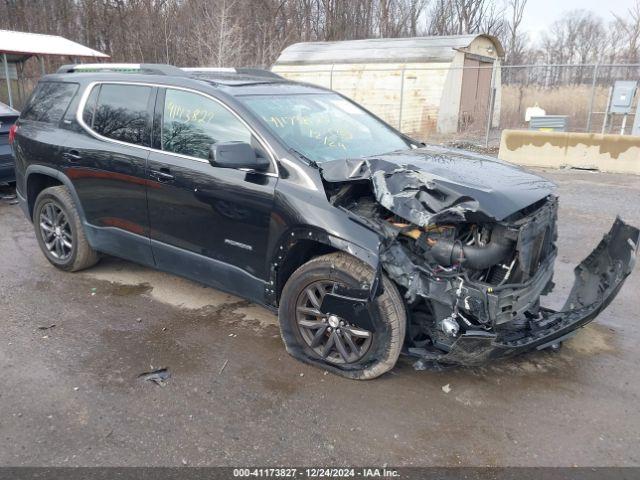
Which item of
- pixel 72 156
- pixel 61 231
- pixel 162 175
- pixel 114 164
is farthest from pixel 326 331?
pixel 61 231

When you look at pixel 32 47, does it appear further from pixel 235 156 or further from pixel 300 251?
pixel 300 251

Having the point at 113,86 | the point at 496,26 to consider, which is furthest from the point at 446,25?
the point at 113,86

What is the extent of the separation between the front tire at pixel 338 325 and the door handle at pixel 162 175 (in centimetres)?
130

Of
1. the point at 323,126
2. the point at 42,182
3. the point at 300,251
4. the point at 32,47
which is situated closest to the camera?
the point at 300,251

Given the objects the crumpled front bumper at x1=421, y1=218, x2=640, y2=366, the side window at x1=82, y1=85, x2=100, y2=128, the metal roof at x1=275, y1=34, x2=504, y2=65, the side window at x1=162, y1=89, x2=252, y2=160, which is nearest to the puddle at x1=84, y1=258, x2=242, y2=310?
the side window at x1=162, y1=89, x2=252, y2=160

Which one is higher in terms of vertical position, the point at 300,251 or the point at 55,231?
the point at 300,251

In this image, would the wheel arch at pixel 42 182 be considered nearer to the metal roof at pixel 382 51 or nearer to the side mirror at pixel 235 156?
the side mirror at pixel 235 156

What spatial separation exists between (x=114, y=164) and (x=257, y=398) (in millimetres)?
2368

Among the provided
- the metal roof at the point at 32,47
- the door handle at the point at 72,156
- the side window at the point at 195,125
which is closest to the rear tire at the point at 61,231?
the door handle at the point at 72,156

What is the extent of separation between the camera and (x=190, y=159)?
3.95m

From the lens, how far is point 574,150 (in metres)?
10.8

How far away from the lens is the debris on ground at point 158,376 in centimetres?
343

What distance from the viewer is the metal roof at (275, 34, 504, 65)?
62.2ft

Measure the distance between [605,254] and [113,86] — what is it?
13.7 ft
